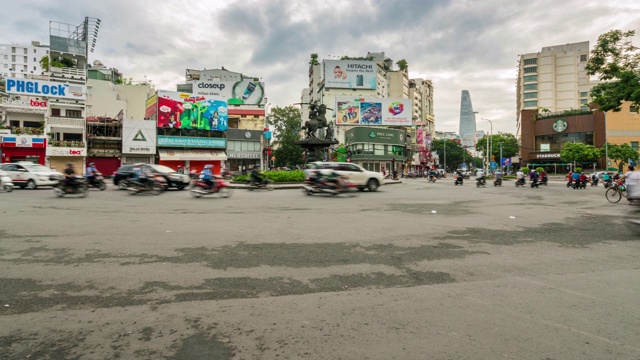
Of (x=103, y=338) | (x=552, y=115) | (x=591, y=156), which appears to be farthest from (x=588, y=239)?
(x=552, y=115)

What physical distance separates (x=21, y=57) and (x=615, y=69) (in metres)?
127

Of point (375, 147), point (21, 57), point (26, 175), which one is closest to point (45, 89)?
point (26, 175)

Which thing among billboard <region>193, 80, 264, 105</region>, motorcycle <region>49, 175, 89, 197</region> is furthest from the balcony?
motorcycle <region>49, 175, 89, 197</region>

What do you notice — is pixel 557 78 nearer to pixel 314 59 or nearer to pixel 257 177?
pixel 314 59

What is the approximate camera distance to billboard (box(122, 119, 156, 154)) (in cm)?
4406

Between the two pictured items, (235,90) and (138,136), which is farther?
(235,90)

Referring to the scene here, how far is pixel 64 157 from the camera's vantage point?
39844mm

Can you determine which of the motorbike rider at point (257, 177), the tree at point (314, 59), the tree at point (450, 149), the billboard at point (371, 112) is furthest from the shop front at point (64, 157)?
the tree at point (450, 149)

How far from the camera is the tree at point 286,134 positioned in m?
61.7

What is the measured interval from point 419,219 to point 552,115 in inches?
2609

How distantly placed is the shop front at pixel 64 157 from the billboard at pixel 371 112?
3971cm

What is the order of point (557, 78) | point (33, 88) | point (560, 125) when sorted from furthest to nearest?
point (557, 78), point (560, 125), point (33, 88)

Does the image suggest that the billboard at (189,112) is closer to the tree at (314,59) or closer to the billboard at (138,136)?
the billboard at (138,136)

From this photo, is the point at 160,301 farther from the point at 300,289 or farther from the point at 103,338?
the point at 300,289
